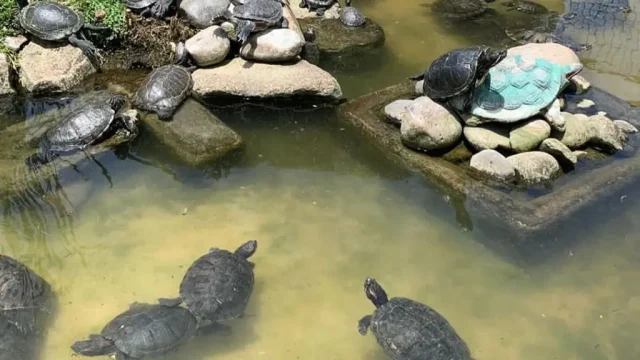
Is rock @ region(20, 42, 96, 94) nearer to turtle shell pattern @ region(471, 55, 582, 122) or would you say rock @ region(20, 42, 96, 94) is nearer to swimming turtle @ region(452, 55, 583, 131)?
swimming turtle @ region(452, 55, 583, 131)

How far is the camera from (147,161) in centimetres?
568

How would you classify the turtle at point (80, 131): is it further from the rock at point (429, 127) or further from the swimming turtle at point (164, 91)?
the rock at point (429, 127)

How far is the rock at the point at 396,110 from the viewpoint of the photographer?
6094 millimetres

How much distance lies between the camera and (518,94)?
18.9ft

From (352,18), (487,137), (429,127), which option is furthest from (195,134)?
(352,18)

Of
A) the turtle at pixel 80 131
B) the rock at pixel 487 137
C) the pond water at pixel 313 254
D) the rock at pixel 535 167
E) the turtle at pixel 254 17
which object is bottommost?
the pond water at pixel 313 254

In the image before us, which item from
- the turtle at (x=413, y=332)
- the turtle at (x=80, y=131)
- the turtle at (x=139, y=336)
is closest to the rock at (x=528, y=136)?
the turtle at (x=413, y=332)

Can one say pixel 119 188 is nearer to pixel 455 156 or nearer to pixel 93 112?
pixel 93 112

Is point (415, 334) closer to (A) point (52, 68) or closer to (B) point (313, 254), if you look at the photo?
(B) point (313, 254)

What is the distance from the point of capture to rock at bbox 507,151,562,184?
5375 mm

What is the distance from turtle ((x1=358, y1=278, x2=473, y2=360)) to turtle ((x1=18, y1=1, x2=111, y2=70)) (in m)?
4.89

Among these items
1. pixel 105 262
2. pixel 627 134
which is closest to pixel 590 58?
pixel 627 134

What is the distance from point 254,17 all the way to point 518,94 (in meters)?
3.15

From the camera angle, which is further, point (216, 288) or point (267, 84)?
point (267, 84)
